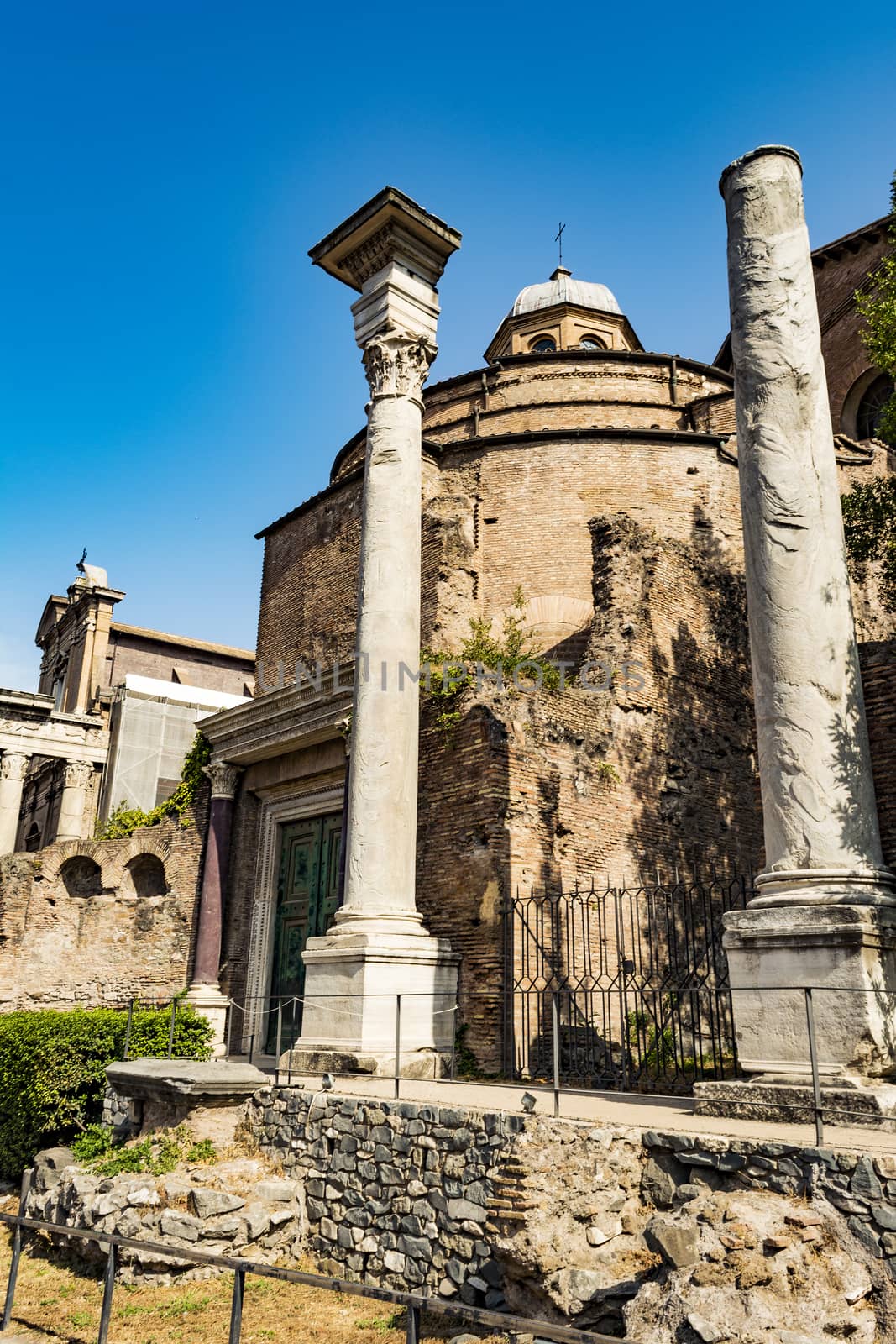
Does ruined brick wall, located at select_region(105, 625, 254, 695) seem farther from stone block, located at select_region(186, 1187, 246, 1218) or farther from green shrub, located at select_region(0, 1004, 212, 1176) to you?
stone block, located at select_region(186, 1187, 246, 1218)

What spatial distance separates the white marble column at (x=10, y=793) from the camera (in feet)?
86.6

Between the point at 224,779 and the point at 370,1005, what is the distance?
858cm

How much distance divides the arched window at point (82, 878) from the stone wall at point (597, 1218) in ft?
46.3

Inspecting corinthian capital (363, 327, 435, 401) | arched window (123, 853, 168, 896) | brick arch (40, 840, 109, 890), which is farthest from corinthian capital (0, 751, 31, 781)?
corinthian capital (363, 327, 435, 401)

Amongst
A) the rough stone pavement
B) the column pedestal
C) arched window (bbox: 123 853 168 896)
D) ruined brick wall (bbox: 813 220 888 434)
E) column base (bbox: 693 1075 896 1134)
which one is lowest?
the rough stone pavement

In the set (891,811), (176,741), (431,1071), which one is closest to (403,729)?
(431,1071)

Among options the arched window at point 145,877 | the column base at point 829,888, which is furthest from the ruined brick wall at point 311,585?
the column base at point 829,888

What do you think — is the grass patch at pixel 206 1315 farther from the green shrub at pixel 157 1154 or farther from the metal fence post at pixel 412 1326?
the metal fence post at pixel 412 1326

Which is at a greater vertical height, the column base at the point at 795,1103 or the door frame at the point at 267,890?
the door frame at the point at 267,890

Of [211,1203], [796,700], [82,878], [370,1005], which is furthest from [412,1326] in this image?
[82,878]

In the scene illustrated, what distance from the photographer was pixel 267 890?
1542 cm

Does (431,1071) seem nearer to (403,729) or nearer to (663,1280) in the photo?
(403,729)

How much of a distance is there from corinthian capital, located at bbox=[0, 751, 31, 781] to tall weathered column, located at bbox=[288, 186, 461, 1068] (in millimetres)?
20777

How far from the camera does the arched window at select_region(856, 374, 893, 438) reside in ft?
76.4
